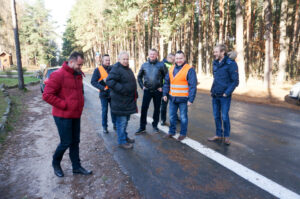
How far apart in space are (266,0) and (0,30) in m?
51.4

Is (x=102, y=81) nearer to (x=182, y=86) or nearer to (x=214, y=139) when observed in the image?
(x=182, y=86)

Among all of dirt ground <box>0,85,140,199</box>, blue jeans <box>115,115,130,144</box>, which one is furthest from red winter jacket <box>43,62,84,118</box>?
blue jeans <box>115,115,130,144</box>

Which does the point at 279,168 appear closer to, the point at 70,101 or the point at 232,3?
the point at 70,101

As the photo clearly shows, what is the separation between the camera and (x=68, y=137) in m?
3.48

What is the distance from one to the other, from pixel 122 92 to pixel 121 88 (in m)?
0.10

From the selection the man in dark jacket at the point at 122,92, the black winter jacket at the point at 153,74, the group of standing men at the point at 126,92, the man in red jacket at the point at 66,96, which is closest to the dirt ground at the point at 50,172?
the group of standing men at the point at 126,92

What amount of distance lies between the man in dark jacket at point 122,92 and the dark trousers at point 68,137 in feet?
4.02

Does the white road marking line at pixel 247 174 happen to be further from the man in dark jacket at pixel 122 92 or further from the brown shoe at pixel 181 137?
the man in dark jacket at pixel 122 92

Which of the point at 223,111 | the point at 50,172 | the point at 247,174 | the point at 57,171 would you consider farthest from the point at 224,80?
the point at 50,172

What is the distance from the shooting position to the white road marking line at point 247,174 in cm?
298

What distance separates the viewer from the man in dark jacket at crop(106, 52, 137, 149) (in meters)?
4.55

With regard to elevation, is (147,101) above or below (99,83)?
below

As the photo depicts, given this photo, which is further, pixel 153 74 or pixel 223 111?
pixel 153 74

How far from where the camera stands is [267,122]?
260 inches
